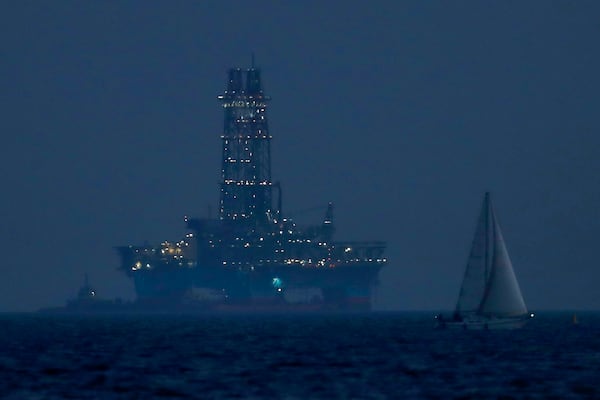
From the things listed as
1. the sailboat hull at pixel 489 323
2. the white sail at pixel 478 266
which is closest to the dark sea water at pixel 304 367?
the sailboat hull at pixel 489 323

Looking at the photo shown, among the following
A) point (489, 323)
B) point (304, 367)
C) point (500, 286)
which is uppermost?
point (500, 286)

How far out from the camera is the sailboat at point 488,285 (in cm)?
14662

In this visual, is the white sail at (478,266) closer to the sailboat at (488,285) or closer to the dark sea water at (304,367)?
the sailboat at (488,285)

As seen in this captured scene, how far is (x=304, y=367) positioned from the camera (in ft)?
326

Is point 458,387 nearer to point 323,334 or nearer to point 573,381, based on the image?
point 573,381

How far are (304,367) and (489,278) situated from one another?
162ft

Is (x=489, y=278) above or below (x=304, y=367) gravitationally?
above

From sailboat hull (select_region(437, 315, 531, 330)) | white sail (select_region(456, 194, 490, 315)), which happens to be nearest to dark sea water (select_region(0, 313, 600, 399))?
sailboat hull (select_region(437, 315, 531, 330))

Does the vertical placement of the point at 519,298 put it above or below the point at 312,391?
above

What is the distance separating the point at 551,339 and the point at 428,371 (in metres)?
53.2

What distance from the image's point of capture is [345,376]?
9125cm

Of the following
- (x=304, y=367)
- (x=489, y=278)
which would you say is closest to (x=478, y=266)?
(x=489, y=278)

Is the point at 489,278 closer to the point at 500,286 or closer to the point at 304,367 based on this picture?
the point at 500,286

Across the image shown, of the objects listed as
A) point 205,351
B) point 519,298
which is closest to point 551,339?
point 519,298
